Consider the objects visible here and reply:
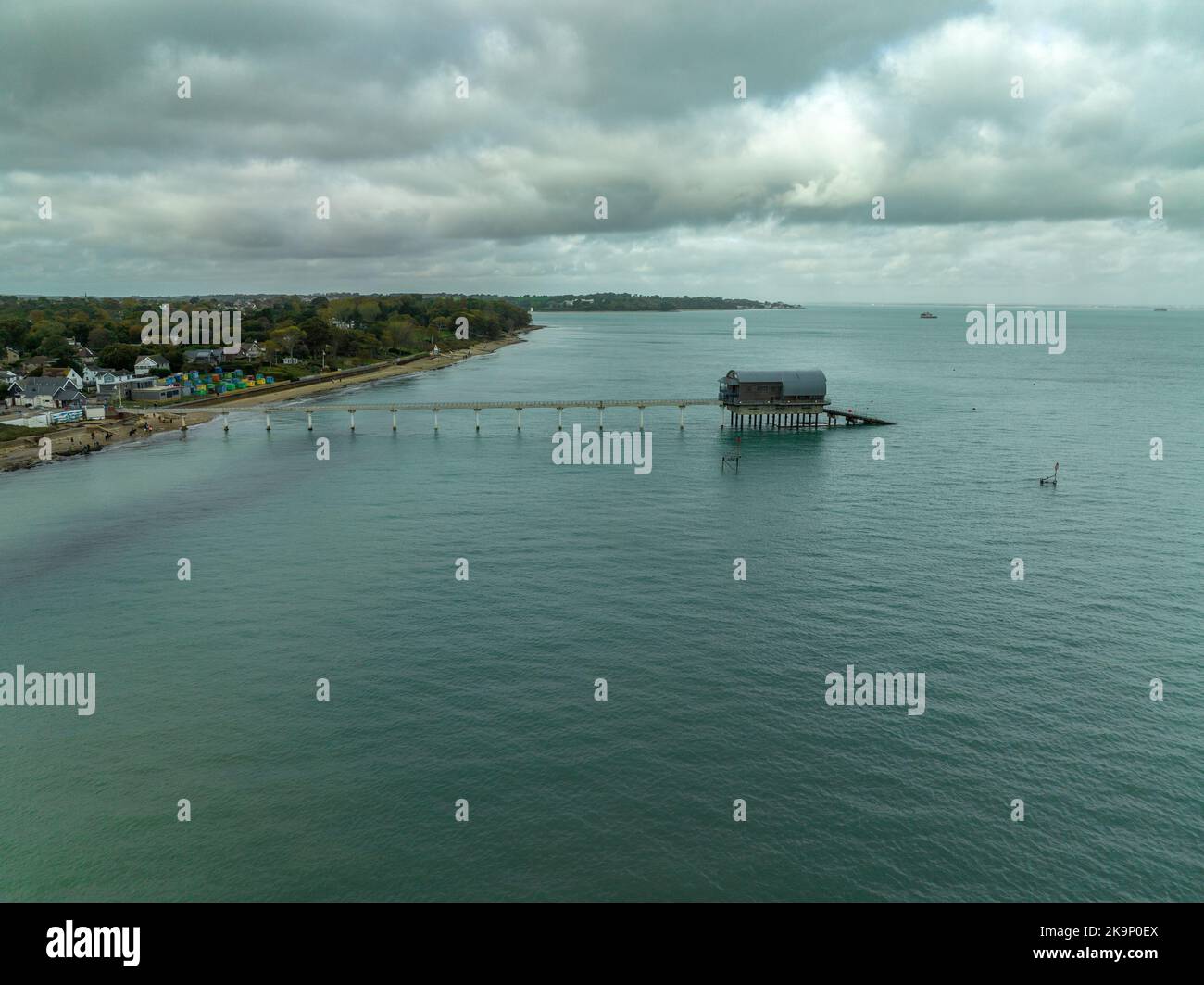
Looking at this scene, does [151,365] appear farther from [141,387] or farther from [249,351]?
[249,351]

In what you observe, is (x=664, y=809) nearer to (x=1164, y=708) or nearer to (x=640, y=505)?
(x=1164, y=708)

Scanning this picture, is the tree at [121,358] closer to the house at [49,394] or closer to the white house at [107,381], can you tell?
the white house at [107,381]

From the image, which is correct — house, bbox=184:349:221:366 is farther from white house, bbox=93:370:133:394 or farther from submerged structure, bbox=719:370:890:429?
submerged structure, bbox=719:370:890:429

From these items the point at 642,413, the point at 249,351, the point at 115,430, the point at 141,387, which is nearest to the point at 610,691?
the point at 642,413

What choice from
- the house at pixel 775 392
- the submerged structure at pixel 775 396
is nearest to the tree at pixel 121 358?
the submerged structure at pixel 775 396

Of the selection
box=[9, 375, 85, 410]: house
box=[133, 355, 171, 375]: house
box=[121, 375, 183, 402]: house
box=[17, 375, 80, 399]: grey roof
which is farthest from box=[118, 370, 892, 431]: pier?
box=[133, 355, 171, 375]: house

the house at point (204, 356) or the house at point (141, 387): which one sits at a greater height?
the house at point (204, 356)
